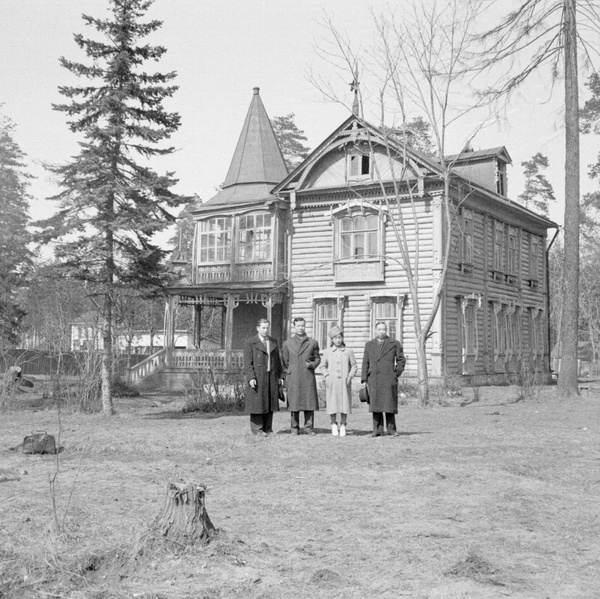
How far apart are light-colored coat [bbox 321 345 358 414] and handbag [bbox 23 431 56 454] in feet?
13.6

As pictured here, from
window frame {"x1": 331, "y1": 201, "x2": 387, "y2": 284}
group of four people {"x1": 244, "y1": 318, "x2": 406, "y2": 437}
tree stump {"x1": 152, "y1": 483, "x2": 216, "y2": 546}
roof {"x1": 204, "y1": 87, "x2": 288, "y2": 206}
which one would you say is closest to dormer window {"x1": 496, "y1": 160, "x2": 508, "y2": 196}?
window frame {"x1": 331, "y1": 201, "x2": 387, "y2": 284}

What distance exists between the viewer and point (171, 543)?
550cm

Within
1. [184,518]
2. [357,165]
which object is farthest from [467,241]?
[184,518]

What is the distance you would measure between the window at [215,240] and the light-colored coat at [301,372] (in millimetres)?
18232

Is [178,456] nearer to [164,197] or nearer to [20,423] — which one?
[20,423]

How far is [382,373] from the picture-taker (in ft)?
39.5

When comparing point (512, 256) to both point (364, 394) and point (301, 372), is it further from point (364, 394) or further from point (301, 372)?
point (364, 394)

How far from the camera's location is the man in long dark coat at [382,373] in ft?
39.4

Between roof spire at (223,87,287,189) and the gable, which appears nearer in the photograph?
the gable

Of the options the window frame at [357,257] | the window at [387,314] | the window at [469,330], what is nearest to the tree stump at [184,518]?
the window at [387,314]

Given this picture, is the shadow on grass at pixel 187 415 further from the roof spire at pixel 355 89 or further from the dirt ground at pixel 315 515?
the roof spire at pixel 355 89

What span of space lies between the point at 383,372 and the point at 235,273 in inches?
735

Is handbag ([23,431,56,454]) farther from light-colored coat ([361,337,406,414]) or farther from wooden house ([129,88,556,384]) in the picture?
wooden house ([129,88,556,384])

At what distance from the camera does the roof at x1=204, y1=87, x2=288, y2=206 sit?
1238 inches
